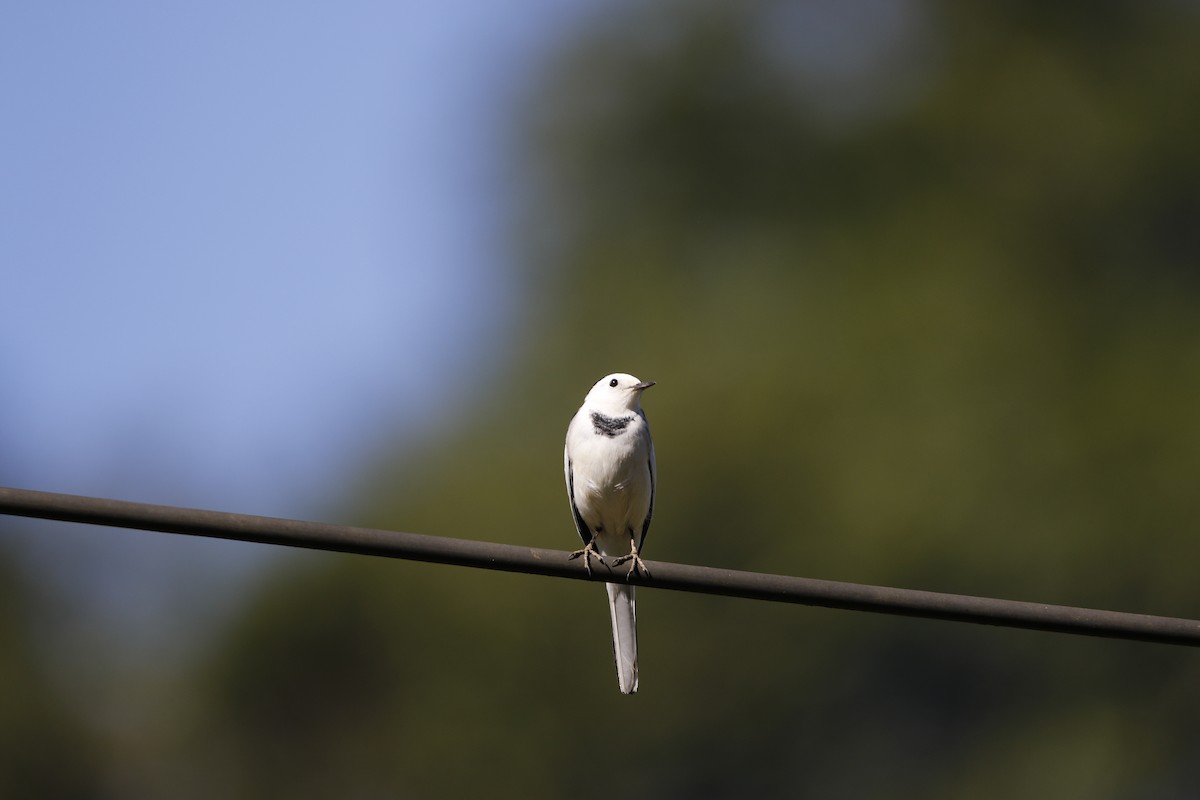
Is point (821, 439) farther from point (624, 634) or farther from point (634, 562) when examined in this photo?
point (634, 562)

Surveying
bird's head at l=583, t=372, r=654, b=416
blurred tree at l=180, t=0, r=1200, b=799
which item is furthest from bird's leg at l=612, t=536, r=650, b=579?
blurred tree at l=180, t=0, r=1200, b=799

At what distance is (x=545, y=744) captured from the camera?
23.3 metres

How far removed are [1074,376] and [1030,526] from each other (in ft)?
10.7

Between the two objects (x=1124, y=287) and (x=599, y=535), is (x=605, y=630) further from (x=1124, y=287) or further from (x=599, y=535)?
(x=599, y=535)

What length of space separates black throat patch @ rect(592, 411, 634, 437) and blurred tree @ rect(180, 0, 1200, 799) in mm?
12433

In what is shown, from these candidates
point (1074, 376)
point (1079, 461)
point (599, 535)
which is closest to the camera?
point (599, 535)

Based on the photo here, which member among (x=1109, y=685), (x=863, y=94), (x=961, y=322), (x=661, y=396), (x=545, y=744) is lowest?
(x=545, y=744)

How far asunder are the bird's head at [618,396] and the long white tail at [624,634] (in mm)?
1015

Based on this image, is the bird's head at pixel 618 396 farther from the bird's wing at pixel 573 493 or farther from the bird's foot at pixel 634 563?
the bird's foot at pixel 634 563

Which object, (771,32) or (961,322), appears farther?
(771,32)

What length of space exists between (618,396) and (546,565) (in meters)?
3.96

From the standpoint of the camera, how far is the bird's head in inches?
339

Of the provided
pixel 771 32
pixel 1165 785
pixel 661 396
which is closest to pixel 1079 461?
pixel 1165 785

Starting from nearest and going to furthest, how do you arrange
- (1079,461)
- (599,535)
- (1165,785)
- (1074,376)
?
1. (599,535)
2. (1165,785)
3. (1079,461)
4. (1074,376)
